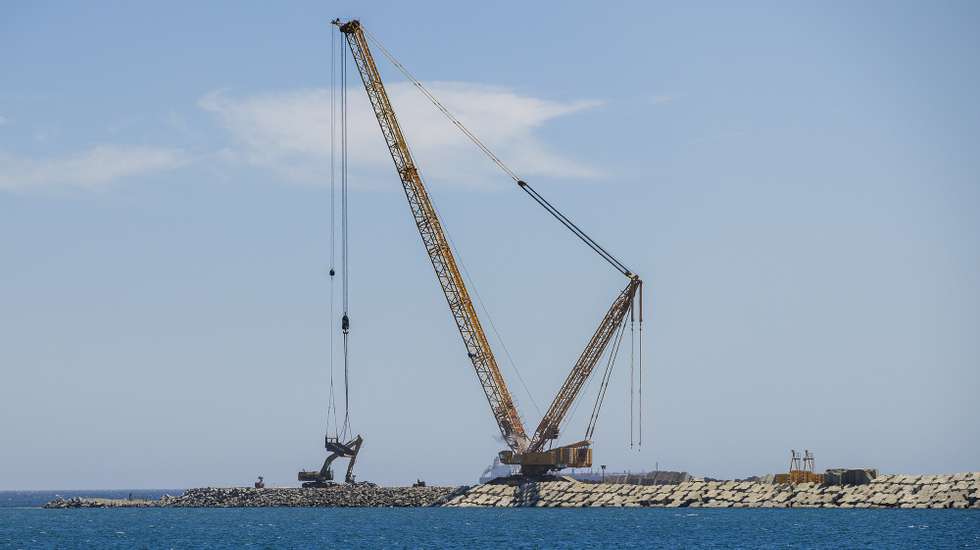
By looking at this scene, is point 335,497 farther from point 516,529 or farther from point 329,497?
point 516,529

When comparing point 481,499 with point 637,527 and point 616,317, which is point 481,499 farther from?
point 637,527

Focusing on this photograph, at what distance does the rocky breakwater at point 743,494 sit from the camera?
364 feet

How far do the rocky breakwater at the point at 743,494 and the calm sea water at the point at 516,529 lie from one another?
1075 mm

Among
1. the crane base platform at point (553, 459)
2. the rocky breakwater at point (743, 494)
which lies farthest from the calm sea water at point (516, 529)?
the crane base platform at point (553, 459)

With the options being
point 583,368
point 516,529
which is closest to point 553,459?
point 583,368

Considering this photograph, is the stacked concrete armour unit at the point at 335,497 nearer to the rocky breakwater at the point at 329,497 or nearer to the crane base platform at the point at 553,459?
the rocky breakwater at the point at 329,497

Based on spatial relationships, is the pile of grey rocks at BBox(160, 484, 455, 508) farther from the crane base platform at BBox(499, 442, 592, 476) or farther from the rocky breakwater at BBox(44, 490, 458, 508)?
the crane base platform at BBox(499, 442, 592, 476)

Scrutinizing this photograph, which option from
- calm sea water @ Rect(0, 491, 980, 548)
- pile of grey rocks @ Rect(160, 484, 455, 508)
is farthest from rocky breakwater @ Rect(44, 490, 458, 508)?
calm sea water @ Rect(0, 491, 980, 548)

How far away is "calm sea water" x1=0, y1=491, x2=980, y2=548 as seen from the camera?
8375 centimetres

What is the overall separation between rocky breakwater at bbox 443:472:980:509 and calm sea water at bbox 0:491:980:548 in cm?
107

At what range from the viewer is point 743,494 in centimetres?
11950

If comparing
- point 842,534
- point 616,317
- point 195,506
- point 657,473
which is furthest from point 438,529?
point 195,506

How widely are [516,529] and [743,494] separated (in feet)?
99.2

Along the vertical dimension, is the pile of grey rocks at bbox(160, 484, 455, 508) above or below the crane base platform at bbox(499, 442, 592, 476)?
below
